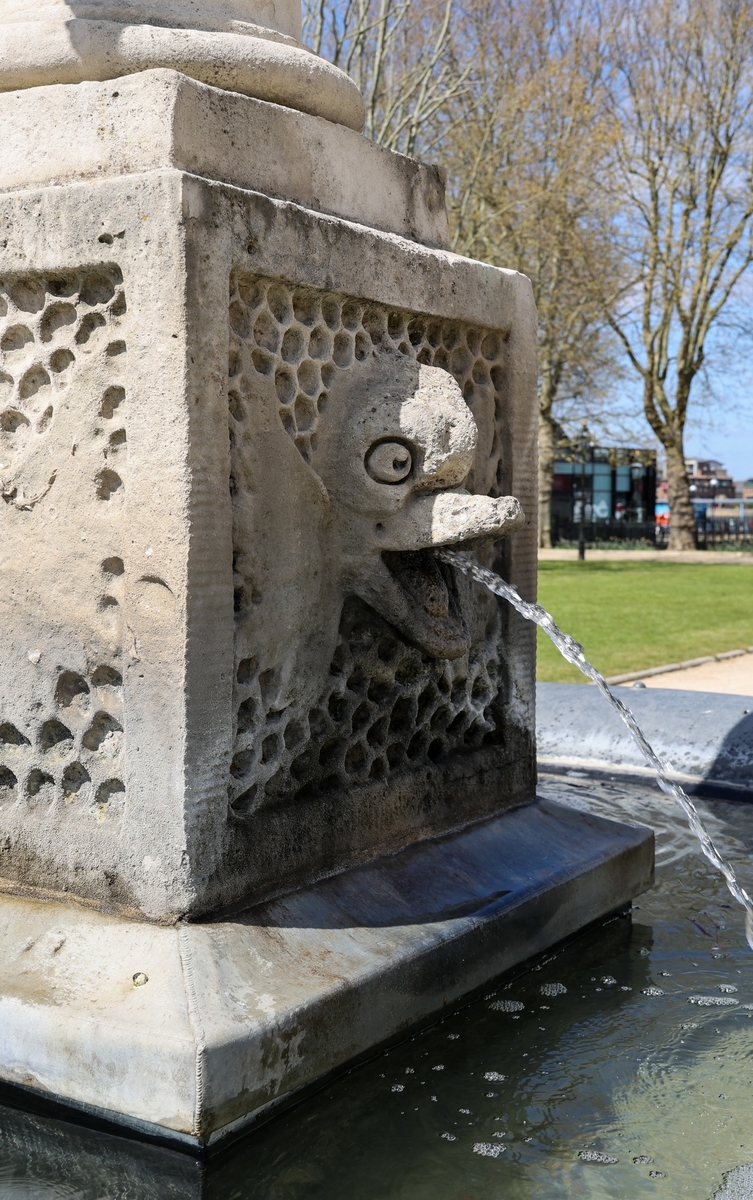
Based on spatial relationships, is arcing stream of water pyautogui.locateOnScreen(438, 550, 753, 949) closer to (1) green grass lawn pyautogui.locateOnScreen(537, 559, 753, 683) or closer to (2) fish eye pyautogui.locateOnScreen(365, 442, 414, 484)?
(2) fish eye pyautogui.locateOnScreen(365, 442, 414, 484)

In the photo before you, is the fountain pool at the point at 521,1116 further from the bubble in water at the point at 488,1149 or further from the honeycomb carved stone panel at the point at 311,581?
the honeycomb carved stone panel at the point at 311,581

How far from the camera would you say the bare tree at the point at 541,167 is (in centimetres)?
2052

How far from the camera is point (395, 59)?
60.8 ft

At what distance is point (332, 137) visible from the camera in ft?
10.5

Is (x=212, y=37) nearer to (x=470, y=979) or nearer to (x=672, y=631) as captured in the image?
(x=470, y=979)

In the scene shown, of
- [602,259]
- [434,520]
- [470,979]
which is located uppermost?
[602,259]

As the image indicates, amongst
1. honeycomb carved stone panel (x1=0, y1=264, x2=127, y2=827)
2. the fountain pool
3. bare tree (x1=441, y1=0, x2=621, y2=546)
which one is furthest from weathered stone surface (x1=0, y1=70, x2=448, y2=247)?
bare tree (x1=441, y1=0, x2=621, y2=546)

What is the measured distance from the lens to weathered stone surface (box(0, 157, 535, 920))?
2650 millimetres

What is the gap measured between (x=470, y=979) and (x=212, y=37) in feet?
7.91

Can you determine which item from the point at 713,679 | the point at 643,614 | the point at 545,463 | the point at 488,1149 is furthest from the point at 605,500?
the point at 488,1149

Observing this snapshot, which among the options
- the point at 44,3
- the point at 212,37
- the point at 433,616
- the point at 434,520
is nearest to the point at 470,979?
the point at 433,616

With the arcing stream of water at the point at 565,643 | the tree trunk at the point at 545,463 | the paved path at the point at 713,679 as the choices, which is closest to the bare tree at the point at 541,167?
the tree trunk at the point at 545,463

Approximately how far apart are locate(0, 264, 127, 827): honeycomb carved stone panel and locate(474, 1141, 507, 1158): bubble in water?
41.5 inches

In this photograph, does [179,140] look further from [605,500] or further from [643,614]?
Result: [605,500]
